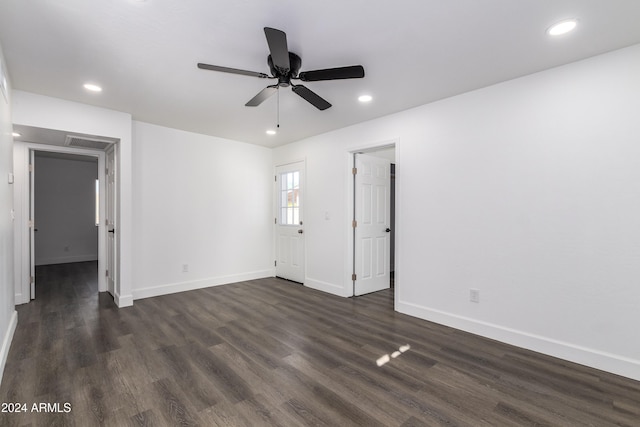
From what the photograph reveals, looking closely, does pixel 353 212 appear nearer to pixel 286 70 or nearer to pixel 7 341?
pixel 286 70

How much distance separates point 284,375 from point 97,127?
3.70 m

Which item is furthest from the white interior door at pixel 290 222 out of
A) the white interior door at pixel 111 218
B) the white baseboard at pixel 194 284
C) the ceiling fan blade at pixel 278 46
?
the ceiling fan blade at pixel 278 46

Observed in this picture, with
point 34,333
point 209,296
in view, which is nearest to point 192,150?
point 209,296

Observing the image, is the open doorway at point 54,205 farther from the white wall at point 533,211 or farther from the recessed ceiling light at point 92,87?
the white wall at point 533,211

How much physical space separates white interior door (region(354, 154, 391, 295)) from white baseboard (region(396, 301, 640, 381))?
1.10 m

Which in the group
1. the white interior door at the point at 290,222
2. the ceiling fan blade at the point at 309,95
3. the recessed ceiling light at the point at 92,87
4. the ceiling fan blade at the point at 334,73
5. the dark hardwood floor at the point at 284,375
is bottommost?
the dark hardwood floor at the point at 284,375

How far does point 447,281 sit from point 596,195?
5.08ft

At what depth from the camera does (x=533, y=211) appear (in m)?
2.76

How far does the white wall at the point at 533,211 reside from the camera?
7.68 ft

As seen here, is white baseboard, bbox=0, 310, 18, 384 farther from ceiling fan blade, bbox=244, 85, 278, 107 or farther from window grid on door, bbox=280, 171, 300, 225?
window grid on door, bbox=280, 171, 300, 225

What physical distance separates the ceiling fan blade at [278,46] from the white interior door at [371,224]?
97.2 inches

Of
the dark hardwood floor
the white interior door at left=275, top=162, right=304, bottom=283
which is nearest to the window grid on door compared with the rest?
the white interior door at left=275, top=162, right=304, bottom=283

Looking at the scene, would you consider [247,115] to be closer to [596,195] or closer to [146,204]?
[146,204]

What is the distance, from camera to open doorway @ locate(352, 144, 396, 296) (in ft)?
14.6
